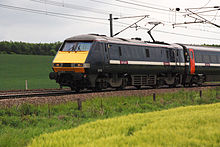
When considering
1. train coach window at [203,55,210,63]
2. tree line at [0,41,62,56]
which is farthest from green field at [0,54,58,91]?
train coach window at [203,55,210,63]

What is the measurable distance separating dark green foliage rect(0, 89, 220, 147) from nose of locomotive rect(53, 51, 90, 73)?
2795mm

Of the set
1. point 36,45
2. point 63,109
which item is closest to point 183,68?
point 63,109

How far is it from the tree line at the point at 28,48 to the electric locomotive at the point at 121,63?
6049 centimetres

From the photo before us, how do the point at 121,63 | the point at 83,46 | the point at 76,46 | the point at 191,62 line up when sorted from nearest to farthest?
the point at 83,46
the point at 76,46
the point at 121,63
the point at 191,62

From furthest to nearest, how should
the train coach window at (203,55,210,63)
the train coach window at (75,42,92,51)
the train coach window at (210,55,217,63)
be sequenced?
the train coach window at (210,55,217,63)
the train coach window at (203,55,210,63)
the train coach window at (75,42,92,51)

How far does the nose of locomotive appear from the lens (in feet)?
60.1

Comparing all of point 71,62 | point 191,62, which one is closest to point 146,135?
point 71,62

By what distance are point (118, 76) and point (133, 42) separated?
9.22 feet

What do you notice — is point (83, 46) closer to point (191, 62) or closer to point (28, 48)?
point (191, 62)

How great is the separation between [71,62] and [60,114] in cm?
542

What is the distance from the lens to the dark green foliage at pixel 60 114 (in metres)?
10.6

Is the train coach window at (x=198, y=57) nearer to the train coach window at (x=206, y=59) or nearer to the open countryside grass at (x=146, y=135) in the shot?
the train coach window at (x=206, y=59)

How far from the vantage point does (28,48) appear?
83438 millimetres

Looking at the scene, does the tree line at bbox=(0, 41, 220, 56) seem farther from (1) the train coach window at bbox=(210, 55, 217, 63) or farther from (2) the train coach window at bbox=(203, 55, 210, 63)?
(2) the train coach window at bbox=(203, 55, 210, 63)
